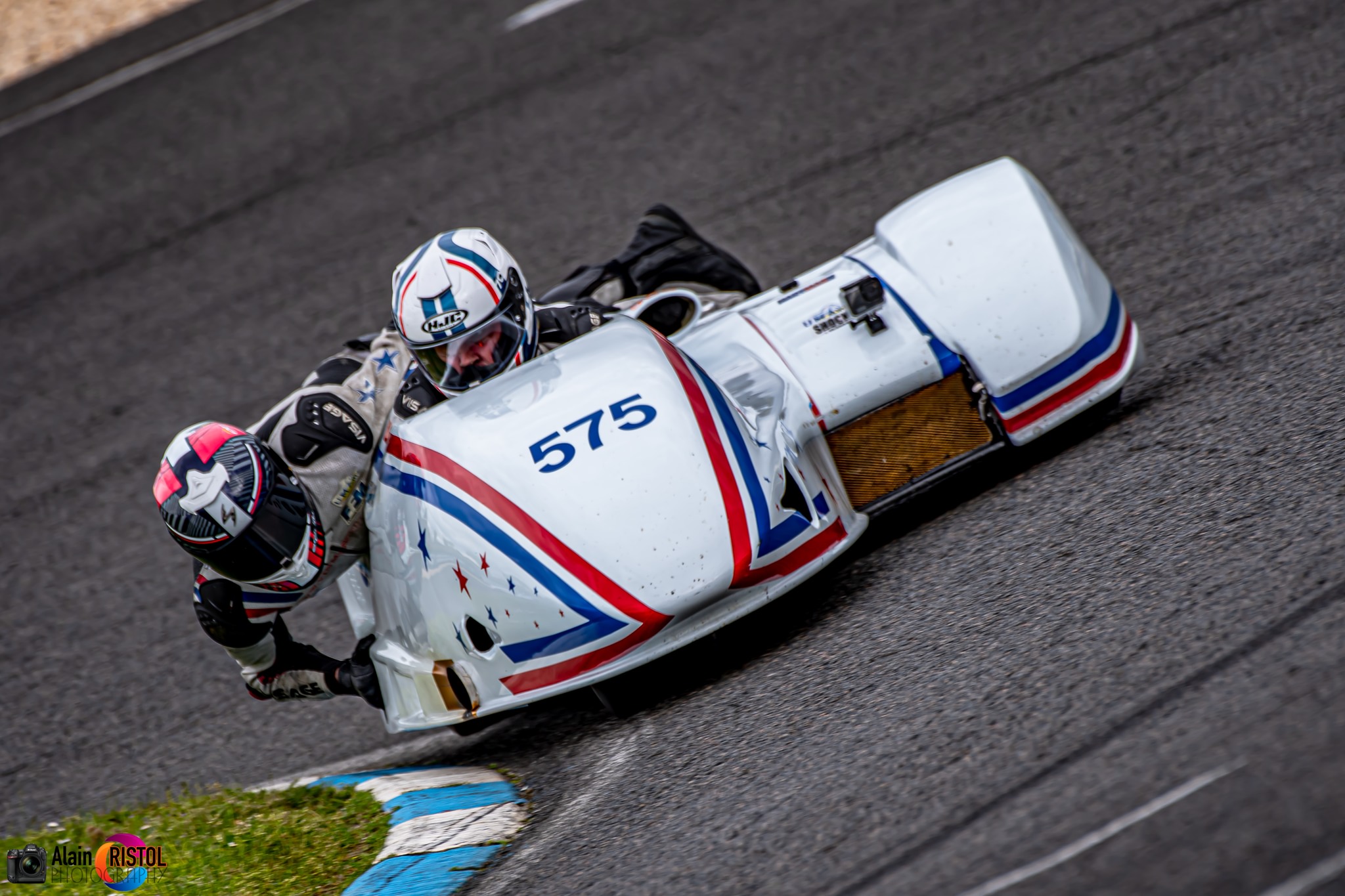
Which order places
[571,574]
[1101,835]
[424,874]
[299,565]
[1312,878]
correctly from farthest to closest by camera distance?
[299,565] → [571,574] → [424,874] → [1101,835] → [1312,878]

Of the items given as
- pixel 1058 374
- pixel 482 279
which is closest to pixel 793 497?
pixel 1058 374

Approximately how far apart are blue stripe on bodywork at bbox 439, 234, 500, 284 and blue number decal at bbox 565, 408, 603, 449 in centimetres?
65

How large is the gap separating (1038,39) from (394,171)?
147 inches

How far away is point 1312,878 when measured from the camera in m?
2.22

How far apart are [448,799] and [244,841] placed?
1.92 feet

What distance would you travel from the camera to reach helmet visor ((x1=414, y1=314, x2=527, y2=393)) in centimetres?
416

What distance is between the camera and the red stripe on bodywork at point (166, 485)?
3.94m

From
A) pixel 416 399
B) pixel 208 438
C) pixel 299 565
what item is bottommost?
pixel 299 565

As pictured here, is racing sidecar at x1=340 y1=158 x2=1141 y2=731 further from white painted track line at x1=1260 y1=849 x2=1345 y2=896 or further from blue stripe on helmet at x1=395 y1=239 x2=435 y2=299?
white painted track line at x1=1260 y1=849 x2=1345 y2=896

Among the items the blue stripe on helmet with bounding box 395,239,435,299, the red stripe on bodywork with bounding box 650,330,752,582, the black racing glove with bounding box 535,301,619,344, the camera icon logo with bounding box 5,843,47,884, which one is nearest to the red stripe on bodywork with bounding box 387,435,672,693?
the red stripe on bodywork with bounding box 650,330,752,582

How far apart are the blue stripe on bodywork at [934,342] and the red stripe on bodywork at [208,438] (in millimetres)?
2114

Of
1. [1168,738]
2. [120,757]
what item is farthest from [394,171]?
[1168,738]

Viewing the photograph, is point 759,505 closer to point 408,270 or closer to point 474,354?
point 474,354

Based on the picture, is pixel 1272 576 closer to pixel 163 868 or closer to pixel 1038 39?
pixel 163 868
